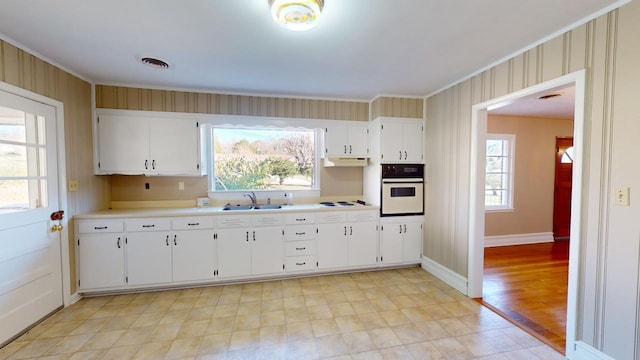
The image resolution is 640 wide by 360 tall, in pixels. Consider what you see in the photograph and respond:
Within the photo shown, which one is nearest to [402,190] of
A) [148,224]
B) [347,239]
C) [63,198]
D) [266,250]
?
[347,239]

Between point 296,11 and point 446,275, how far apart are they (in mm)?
3232

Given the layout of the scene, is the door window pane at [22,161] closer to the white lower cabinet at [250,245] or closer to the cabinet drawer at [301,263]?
the white lower cabinet at [250,245]

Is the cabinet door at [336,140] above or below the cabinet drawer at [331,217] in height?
above

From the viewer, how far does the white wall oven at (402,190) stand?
3.52 meters

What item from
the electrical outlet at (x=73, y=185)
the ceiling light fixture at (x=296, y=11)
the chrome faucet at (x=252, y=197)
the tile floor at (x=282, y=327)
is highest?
the ceiling light fixture at (x=296, y=11)

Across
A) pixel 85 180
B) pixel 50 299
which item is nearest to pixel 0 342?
pixel 50 299

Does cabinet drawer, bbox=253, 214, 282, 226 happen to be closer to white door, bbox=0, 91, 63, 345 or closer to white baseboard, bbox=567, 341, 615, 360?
white door, bbox=0, 91, 63, 345

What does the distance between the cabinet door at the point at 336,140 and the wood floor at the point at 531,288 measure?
96.0 inches

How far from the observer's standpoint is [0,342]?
6.64ft

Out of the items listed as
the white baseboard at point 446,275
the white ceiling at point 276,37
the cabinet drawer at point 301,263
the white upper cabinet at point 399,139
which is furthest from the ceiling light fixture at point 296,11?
the white baseboard at point 446,275

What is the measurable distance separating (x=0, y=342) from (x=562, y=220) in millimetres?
7785

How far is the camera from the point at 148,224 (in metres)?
2.91

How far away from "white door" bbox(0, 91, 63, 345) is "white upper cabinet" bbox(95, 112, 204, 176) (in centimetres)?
57

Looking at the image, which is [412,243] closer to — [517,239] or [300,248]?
[300,248]
